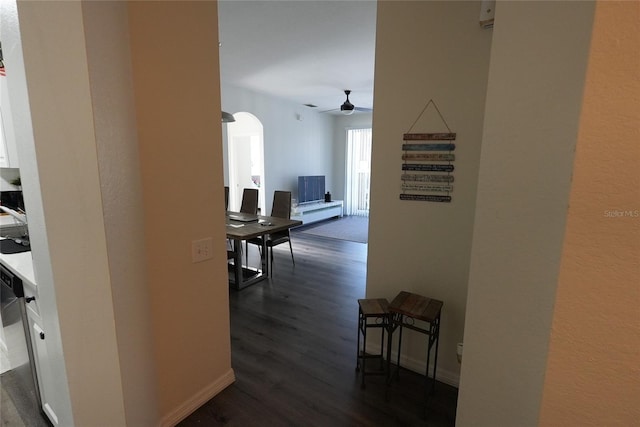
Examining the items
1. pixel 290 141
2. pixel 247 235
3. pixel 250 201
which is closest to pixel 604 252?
pixel 247 235

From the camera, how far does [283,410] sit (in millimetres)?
1819

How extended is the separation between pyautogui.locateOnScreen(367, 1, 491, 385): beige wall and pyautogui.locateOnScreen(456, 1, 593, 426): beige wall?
125 centimetres

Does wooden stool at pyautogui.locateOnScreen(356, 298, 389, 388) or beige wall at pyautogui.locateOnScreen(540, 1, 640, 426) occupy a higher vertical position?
beige wall at pyautogui.locateOnScreen(540, 1, 640, 426)

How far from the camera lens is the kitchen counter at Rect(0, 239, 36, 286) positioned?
4.62 feet

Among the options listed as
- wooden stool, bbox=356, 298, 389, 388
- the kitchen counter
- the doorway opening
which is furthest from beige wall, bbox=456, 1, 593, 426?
the doorway opening

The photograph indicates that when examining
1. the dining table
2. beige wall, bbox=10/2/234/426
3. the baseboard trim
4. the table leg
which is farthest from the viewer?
the table leg

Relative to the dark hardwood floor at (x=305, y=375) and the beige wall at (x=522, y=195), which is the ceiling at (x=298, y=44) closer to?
the beige wall at (x=522, y=195)

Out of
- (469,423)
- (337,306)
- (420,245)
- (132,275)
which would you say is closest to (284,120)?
(337,306)

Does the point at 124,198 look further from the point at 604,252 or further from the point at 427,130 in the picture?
the point at 427,130

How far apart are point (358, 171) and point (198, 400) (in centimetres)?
730

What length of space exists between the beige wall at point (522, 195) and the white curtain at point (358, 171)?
7635 mm

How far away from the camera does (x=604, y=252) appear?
56cm

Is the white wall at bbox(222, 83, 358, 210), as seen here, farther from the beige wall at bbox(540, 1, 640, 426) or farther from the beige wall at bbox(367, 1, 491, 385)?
the beige wall at bbox(540, 1, 640, 426)

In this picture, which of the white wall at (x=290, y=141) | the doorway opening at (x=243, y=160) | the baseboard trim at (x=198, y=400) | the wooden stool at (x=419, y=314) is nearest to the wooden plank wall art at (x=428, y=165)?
the wooden stool at (x=419, y=314)
